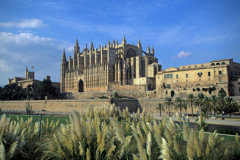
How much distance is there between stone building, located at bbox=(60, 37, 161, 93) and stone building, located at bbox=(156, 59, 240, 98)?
18.1 feet

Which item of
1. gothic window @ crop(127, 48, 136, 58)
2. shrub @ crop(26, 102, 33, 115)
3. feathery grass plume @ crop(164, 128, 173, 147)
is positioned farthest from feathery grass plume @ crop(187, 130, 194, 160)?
gothic window @ crop(127, 48, 136, 58)

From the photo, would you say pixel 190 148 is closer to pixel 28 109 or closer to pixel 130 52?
pixel 28 109

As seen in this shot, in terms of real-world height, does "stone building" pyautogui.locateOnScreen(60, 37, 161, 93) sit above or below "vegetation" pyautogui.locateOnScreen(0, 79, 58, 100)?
above

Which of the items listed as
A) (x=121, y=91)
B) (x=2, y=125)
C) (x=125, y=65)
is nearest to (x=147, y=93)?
(x=121, y=91)

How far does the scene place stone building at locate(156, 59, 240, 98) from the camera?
1191 inches

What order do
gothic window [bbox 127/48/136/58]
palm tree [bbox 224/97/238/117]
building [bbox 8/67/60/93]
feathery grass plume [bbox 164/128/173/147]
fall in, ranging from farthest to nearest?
1. building [bbox 8/67/60/93]
2. gothic window [bbox 127/48/136/58]
3. palm tree [bbox 224/97/238/117]
4. feathery grass plume [bbox 164/128/173/147]

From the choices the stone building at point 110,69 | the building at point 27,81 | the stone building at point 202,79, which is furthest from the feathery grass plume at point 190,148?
the building at point 27,81

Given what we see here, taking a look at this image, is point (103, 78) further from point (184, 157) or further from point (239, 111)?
point (184, 157)

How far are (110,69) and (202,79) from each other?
24.4 metres

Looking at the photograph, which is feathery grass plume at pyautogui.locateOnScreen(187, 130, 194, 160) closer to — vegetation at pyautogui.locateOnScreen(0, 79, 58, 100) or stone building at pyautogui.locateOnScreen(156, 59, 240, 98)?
stone building at pyautogui.locateOnScreen(156, 59, 240, 98)

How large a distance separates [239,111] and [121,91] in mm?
23644

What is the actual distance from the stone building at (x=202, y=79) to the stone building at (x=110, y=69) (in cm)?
551

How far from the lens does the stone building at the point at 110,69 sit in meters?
→ 45.7

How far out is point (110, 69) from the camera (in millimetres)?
52406
